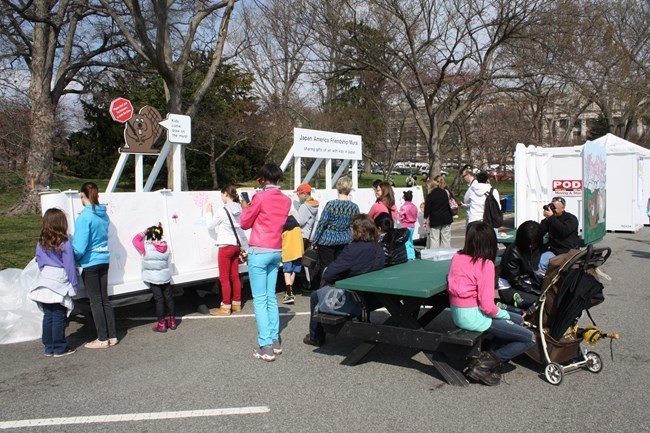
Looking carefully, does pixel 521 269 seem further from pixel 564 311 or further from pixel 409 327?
pixel 409 327

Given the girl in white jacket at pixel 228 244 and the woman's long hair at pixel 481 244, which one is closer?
the woman's long hair at pixel 481 244

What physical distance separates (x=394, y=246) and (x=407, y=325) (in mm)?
1424

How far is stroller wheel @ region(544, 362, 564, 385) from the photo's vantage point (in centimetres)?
500

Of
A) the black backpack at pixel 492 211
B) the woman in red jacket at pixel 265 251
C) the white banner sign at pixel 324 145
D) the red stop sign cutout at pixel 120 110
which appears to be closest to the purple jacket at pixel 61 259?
the woman in red jacket at pixel 265 251

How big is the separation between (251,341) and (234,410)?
77.8 inches

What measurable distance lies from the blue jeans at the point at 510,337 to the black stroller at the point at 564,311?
156 millimetres

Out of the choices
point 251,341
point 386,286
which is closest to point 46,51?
point 251,341

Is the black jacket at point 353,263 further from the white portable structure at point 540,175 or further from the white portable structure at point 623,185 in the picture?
the white portable structure at point 623,185

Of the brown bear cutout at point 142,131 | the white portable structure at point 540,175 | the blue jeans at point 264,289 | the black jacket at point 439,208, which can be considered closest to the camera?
the blue jeans at point 264,289

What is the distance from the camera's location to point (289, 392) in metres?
4.98

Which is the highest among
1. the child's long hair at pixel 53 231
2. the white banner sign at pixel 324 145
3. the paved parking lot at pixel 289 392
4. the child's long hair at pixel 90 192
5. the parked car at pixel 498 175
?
the white banner sign at pixel 324 145

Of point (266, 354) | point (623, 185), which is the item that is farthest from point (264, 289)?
point (623, 185)

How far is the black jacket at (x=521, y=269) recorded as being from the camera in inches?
233

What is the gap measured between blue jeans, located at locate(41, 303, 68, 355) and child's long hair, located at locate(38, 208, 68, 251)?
60 centimetres
